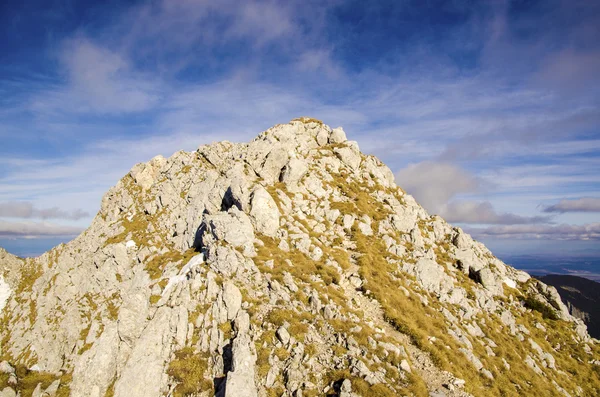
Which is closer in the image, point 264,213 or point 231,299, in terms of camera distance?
point 231,299

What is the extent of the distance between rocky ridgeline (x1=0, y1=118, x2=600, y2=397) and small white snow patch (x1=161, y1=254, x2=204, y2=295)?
1.50 feet

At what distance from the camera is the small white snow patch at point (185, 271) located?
30.8m

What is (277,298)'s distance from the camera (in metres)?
27.1

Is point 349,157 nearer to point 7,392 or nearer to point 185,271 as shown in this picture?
point 185,271

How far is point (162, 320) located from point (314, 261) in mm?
16505

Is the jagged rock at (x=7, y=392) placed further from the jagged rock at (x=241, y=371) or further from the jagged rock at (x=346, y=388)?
the jagged rock at (x=346, y=388)

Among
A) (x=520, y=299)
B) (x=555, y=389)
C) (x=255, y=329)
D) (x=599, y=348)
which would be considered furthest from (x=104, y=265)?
(x=599, y=348)

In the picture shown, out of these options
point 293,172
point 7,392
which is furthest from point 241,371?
point 293,172

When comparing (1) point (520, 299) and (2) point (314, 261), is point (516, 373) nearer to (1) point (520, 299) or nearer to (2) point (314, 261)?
(1) point (520, 299)

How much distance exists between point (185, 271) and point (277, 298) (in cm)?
1214

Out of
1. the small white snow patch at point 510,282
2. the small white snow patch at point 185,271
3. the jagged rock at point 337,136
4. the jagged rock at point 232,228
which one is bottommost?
the small white snow patch at point 510,282

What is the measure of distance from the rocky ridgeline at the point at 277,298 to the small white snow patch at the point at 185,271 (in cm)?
46

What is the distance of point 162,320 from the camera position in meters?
25.6

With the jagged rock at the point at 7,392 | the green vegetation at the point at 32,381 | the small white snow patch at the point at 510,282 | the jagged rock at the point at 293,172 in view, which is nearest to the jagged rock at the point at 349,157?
the jagged rock at the point at 293,172
